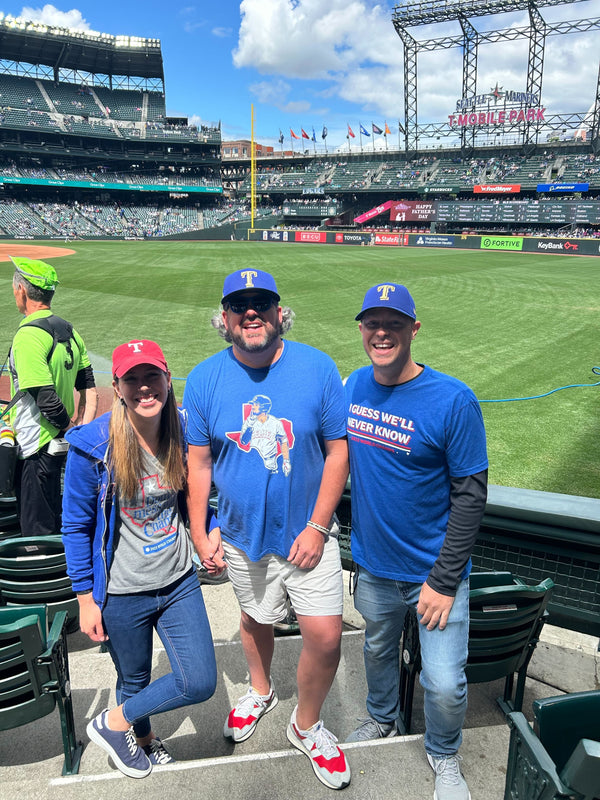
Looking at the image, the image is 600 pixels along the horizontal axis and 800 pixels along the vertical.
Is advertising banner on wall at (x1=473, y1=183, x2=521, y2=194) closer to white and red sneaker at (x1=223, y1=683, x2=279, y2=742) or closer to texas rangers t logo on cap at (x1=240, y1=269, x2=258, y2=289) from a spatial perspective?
texas rangers t logo on cap at (x1=240, y1=269, x2=258, y2=289)

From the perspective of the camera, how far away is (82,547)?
2.40 meters

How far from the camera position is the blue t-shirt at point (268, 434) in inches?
97.6

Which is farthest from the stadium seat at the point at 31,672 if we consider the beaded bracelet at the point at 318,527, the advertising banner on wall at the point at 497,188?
the advertising banner on wall at the point at 497,188

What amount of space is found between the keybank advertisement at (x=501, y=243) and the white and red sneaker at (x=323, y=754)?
45940mm

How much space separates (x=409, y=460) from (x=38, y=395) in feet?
8.34

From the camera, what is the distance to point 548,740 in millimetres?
1801

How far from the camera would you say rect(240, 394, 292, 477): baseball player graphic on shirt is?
8.11 ft

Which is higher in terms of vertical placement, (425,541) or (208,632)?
(425,541)

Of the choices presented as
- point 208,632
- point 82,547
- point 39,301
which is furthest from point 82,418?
point 208,632

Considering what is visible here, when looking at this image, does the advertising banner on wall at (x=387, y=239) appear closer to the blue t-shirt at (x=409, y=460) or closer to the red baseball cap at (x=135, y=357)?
the blue t-shirt at (x=409, y=460)

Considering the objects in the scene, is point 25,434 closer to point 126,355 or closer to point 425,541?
point 126,355

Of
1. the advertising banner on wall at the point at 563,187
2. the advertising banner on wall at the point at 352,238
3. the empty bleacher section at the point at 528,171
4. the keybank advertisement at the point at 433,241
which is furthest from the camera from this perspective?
the empty bleacher section at the point at 528,171

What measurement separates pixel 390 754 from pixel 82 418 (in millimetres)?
3158

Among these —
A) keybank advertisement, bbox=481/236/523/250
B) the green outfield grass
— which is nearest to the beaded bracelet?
the green outfield grass
